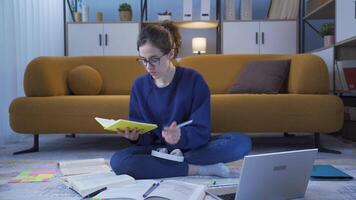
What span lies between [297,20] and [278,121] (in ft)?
7.27

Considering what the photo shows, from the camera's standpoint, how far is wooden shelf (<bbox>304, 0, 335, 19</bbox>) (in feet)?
11.2

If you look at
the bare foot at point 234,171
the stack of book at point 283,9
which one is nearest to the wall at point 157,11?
the stack of book at point 283,9

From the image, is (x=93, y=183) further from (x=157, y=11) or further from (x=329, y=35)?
(x=157, y=11)

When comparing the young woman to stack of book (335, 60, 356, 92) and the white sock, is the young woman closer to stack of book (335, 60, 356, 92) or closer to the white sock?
the white sock

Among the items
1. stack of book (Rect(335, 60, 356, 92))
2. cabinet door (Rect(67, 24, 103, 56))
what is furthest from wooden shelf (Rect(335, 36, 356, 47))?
cabinet door (Rect(67, 24, 103, 56))

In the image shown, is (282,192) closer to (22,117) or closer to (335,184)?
(335,184)

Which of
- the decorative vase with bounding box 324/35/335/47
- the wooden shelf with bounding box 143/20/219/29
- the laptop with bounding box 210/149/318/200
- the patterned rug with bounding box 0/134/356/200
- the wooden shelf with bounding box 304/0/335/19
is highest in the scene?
the wooden shelf with bounding box 304/0/335/19

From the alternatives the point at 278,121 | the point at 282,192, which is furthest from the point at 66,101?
the point at 282,192

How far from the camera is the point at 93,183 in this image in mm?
1428

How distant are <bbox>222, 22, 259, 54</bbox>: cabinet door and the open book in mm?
3194

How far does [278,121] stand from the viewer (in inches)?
95.7

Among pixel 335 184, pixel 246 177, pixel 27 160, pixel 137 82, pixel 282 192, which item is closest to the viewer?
pixel 246 177

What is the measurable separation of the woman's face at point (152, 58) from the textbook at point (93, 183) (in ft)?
1.47

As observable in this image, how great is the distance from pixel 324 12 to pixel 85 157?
8.82 feet
